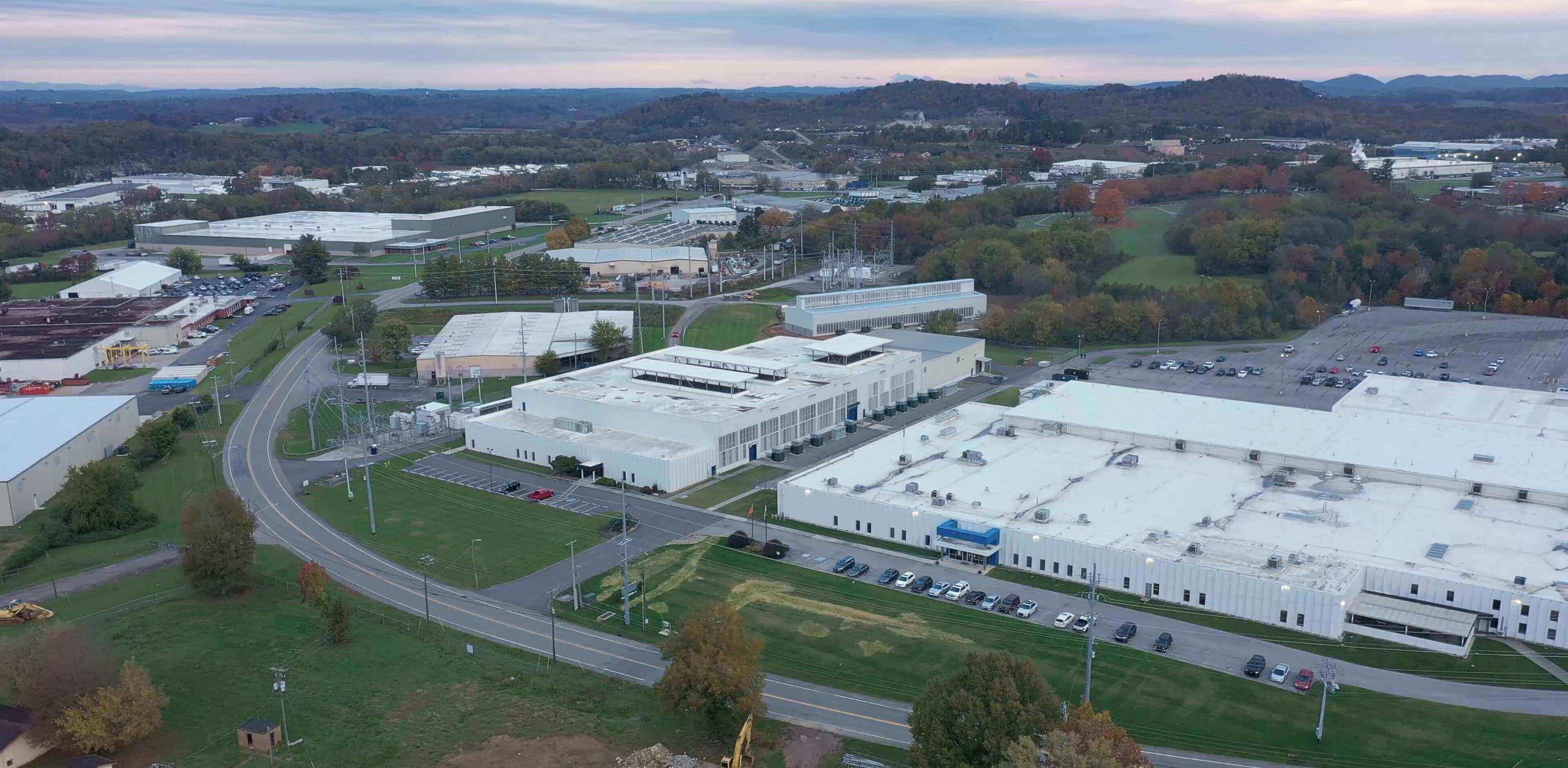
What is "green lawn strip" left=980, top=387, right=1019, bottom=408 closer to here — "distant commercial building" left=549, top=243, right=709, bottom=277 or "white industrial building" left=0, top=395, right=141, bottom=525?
"distant commercial building" left=549, top=243, right=709, bottom=277

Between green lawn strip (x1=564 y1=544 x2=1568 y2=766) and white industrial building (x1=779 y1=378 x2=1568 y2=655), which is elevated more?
white industrial building (x1=779 y1=378 x2=1568 y2=655)

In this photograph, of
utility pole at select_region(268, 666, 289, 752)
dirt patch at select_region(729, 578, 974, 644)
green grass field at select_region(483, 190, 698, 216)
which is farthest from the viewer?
green grass field at select_region(483, 190, 698, 216)

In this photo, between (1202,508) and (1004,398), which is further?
(1004,398)

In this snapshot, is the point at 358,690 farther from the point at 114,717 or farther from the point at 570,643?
the point at 570,643

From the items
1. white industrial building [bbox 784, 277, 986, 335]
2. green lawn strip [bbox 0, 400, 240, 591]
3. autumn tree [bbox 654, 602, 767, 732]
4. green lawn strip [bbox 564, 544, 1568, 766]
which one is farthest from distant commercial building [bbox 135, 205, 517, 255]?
autumn tree [bbox 654, 602, 767, 732]

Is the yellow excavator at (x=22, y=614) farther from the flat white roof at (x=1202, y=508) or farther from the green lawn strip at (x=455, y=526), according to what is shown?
the flat white roof at (x=1202, y=508)

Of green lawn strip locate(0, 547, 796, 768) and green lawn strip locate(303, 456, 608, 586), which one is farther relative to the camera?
green lawn strip locate(303, 456, 608, 586)

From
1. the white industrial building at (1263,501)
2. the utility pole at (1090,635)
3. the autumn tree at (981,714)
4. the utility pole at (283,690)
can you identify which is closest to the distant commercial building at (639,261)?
the white industrial building at (1263,501)

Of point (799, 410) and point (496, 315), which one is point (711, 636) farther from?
point (496, 315)

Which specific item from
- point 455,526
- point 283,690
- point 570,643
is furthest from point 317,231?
point 283,690
